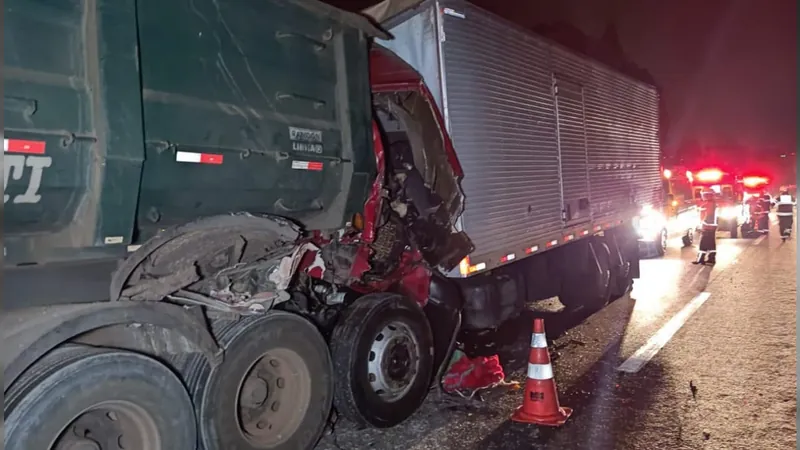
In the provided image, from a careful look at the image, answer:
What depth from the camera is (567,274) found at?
9820 mm

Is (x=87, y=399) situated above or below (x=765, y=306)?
above

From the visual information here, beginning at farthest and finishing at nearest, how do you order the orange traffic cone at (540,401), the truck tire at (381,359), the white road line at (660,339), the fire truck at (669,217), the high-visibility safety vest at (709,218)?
the high-visibility safety vest at (709,218) → the fire truck at (669,217) → the white road line at (660,339) → the orange traffic cone at (540,401) → the truck tire at (381,359)

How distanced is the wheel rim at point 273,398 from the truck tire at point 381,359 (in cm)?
43

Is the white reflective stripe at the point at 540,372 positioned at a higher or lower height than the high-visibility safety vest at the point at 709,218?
lower

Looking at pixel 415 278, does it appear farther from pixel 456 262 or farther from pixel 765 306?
pixel 765 306

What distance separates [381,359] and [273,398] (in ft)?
3.47

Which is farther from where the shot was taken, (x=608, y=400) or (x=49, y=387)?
(x=608, y=400)

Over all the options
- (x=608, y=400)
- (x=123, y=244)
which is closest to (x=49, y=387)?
(x=123, y=244)

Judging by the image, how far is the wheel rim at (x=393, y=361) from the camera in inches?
213

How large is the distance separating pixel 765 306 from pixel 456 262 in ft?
18.7

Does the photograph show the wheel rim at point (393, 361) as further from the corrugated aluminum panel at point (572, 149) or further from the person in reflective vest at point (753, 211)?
the person in reflective vest at point (753, 211)

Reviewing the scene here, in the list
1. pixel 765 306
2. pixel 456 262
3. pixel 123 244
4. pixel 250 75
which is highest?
pixel 250 75

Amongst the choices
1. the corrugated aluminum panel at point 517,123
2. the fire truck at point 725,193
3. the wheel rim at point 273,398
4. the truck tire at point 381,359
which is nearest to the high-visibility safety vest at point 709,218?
the corrugated aluminum panel at point 517,123

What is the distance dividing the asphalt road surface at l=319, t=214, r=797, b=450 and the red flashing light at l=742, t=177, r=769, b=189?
13954 mm
